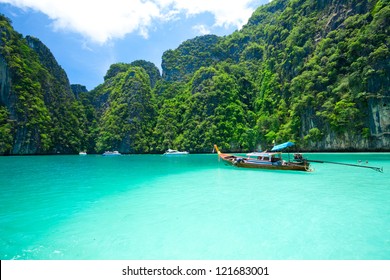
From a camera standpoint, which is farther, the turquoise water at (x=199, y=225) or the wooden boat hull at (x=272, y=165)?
the wooden boat hull at (x=272, y=165)

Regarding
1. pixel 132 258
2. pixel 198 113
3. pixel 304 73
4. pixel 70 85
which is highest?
pixel 70 85

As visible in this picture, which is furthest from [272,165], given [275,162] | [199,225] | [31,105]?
[31,105]

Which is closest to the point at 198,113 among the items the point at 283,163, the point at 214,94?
the point at 214,94

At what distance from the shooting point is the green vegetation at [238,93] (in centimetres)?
3533

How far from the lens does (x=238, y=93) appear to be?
65.6 metres

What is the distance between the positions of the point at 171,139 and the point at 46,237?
194ft

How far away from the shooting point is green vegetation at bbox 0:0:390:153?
3533 centimetres

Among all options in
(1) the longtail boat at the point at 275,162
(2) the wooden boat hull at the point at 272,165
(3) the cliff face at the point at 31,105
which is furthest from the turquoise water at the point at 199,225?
(3) the cliff face at the point at 31,105

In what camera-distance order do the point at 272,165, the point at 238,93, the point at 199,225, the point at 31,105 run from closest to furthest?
the point at 199,225 → the point at 272,165 → the point at 31,105 → the point at 238,93

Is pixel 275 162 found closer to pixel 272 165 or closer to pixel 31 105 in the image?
pixel 272 165

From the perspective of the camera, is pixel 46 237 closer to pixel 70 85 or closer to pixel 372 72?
pixel 372 72

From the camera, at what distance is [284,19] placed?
5653 centimetres

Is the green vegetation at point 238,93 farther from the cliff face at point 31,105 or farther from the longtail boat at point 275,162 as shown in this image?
the longtail boat at point 275,162

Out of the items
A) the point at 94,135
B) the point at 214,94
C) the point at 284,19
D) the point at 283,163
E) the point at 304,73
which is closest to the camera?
the point at 283,163
